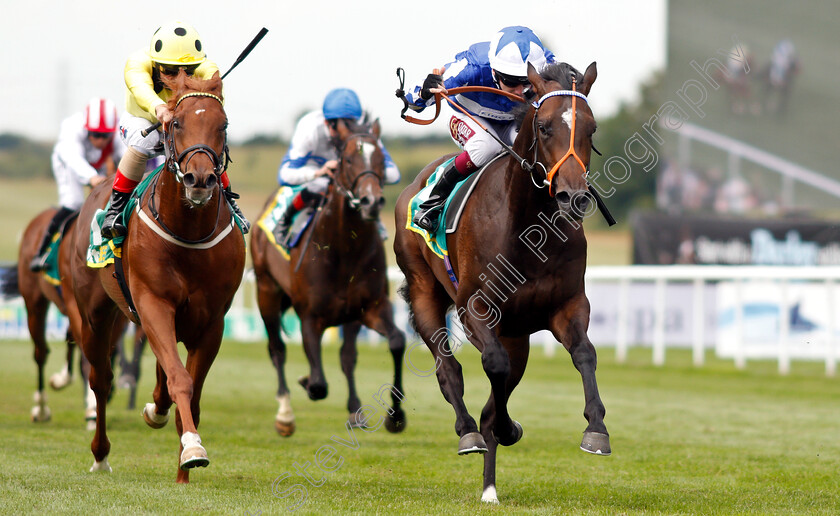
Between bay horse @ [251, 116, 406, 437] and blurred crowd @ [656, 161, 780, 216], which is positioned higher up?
blurred crowd @ [656, 161, 780, 216]

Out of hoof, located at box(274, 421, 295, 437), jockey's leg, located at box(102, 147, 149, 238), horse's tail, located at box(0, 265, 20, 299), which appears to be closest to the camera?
jockey's leg, located at box(102, 147, 149, 238)

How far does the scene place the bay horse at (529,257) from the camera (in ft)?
15.2

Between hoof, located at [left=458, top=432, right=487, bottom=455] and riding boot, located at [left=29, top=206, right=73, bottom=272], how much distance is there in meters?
5.21

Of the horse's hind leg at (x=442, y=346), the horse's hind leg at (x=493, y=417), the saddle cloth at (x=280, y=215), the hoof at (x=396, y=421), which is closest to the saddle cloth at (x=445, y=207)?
the horse's hind leg at (x=442, y=346)

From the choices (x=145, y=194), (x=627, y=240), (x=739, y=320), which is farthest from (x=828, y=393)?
(x=627, y=240)

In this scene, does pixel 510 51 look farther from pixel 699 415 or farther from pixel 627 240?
pixel 627 240

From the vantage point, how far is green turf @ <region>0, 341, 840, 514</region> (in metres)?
5.04

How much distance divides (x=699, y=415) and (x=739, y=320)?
4805 millimetres

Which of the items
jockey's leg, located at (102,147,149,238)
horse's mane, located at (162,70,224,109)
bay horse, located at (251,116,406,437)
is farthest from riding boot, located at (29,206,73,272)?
horse's mane, located at (162,70,224,109)

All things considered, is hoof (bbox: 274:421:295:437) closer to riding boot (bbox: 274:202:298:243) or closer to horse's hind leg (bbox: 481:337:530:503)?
riding boot (bbox: 274:202:298:243)

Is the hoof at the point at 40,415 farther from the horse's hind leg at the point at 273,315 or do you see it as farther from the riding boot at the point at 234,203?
the riding boot at the point at 234,203

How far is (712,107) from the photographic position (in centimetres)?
1883

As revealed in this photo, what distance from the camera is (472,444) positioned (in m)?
4.99

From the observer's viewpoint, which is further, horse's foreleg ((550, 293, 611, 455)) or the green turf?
the green turf
